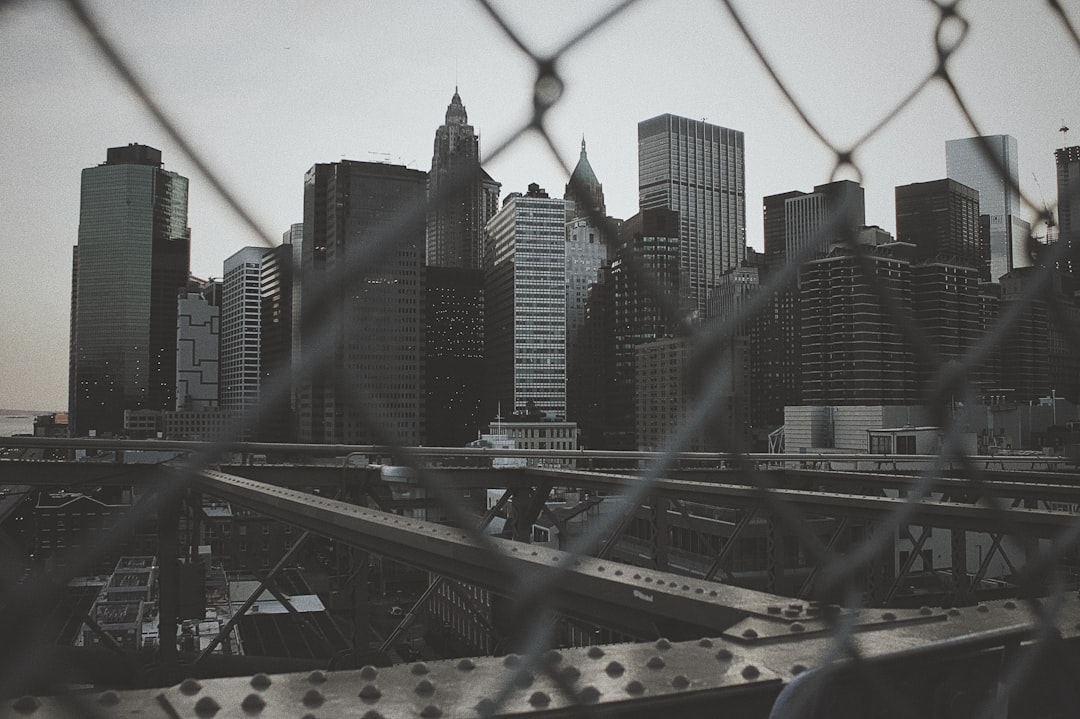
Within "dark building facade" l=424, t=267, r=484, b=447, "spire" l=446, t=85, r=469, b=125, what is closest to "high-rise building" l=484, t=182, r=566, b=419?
"dark building facade" l=424, t=267, r=484, b=447

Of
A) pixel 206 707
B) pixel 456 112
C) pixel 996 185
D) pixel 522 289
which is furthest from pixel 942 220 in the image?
pixel 206 707

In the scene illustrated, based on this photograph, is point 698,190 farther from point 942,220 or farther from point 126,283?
point 126,283

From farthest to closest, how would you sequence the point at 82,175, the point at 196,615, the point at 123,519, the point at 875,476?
1. the point at 875,476
2. the point at 196,615
3. the point at 82,175
4. the point at 123,519

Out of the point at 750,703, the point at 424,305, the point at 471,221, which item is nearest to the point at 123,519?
the point at 424,305

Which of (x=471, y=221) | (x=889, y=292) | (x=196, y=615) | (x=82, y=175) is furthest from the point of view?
(x=196, y=615)

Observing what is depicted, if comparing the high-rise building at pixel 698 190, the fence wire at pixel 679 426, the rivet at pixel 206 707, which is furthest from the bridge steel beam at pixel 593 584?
the high-rise building at pixel 698 190

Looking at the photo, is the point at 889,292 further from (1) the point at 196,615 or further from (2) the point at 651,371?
(1) the point at 196,615

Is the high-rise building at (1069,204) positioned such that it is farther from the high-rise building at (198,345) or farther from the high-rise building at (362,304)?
the high-rise building at (198,345)
